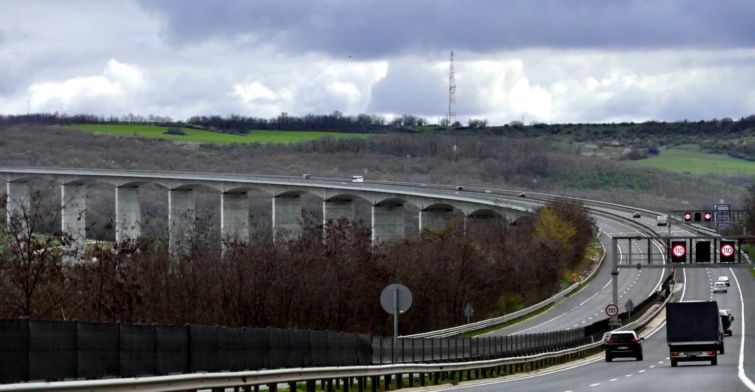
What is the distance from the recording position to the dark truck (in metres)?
48.5

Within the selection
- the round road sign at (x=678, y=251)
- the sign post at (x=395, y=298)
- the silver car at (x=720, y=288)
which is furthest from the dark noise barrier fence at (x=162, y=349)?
the silver car at (x=720, y=288)

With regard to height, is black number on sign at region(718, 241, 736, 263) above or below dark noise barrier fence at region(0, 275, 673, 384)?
below

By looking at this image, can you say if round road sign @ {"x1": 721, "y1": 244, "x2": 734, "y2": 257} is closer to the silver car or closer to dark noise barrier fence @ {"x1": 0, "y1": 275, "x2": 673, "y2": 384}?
dark noise barrier fence @ {"x1": 0, "y1": 275, "x2": 673, "y2": 384}

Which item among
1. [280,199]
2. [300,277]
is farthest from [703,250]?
[280,199]

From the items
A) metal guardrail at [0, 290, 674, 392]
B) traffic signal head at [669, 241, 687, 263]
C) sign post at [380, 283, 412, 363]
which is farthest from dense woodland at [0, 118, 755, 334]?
traffic signal head at [669, 241, 687, 263]

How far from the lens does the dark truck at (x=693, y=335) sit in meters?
48.5

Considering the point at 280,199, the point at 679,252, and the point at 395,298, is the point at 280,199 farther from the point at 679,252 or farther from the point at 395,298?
the point at 395,298

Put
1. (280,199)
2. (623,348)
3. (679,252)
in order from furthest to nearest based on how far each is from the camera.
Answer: (280,199) → (679,252) → (623,348)

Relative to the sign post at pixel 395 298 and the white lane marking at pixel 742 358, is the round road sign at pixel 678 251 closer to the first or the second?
the white lane marking at pixel 742 358

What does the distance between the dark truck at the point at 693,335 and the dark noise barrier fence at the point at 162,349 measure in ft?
46.7

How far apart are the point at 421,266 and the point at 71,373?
90.1 m

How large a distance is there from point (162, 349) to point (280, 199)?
14188 cm

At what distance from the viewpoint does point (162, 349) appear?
65.3ft

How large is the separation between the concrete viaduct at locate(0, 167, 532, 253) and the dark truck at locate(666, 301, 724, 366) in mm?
91875
